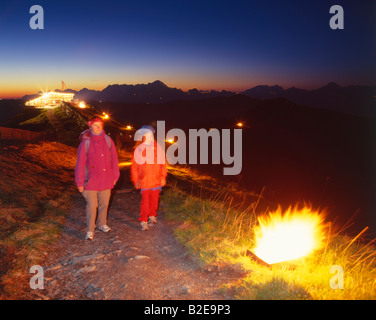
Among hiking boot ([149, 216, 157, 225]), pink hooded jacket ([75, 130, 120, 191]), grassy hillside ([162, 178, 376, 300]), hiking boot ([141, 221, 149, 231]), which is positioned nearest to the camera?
grassy hillside ([162, 178, 376, 300])

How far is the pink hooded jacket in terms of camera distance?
15.8 ft

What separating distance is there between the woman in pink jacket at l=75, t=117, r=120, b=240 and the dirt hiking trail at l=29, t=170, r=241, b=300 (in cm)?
56

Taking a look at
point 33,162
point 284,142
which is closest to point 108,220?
point 33,162

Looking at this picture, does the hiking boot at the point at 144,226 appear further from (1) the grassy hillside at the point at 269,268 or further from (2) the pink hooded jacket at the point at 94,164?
(2) the pink hooded jacket at the point at 94,164

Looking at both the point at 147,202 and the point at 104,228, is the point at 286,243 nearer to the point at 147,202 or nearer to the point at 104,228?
the point at 147,202

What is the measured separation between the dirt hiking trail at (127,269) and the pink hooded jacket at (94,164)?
113 cm
